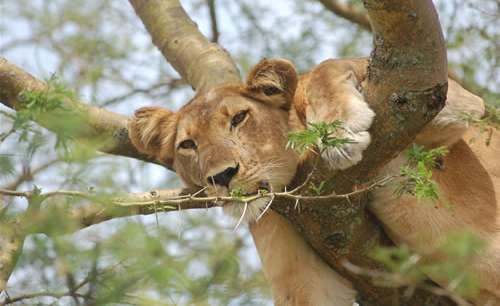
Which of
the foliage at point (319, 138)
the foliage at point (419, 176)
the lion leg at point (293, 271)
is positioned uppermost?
the foliage at point (319, 138)

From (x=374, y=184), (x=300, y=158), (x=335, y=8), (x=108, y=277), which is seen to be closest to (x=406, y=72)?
(x=374, y=184)

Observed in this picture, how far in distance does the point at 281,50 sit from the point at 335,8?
0.69 meters

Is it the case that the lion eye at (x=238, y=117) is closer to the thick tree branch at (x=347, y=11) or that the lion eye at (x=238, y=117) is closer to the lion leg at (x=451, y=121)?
the lion leg at (x=451, y=121)

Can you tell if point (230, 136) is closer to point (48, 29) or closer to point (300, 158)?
point (300, 158)

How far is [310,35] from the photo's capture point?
31.4ft

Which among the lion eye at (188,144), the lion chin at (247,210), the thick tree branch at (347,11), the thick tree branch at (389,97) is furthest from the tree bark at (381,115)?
the thick tree branch at (347,11)

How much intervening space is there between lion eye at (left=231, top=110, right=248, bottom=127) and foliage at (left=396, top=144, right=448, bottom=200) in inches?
48.5

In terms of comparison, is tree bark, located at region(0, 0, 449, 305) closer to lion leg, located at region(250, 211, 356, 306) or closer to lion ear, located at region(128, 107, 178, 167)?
lion leg, located at region(250, 211, 356, 306)

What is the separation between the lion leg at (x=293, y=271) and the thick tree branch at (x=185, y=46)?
1374mm

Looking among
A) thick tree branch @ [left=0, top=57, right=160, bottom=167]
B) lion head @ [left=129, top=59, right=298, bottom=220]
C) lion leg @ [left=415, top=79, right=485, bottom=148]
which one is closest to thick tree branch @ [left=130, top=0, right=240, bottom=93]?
thick tree branch @ [left=0, top=57, right=160, bottom=167]

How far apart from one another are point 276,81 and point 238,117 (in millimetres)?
296

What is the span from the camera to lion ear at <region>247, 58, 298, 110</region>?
6.09 m

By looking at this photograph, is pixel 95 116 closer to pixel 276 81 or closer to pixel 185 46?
pixel 185 46

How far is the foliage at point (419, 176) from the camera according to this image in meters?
4.79
